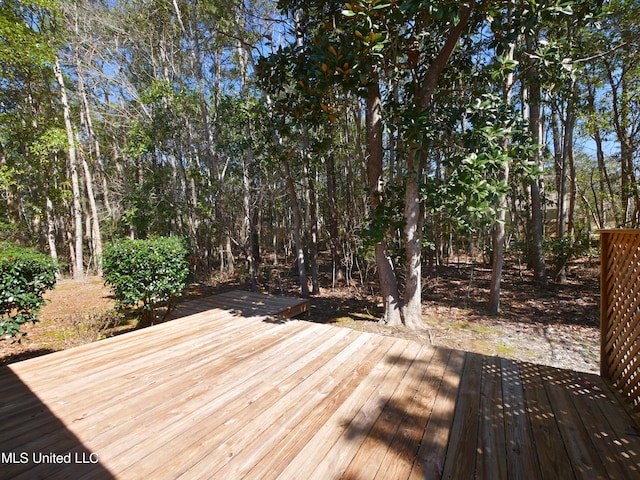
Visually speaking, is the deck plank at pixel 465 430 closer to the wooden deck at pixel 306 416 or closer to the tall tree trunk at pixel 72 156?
the wooden deck at pixel 306 416

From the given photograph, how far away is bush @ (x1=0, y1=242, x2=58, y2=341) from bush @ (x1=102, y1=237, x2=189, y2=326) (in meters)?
0.63

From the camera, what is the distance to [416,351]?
2682 millimetres

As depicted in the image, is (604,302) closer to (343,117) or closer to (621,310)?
(621,310)

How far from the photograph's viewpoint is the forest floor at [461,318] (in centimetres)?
391

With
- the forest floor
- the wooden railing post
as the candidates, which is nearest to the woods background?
the forest floor

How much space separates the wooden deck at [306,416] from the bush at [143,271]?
1.03 meters

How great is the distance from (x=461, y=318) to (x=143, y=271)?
16.5ft

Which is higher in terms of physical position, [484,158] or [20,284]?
[484,158]

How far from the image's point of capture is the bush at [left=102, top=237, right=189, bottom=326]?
368cm

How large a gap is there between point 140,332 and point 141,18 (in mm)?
9874

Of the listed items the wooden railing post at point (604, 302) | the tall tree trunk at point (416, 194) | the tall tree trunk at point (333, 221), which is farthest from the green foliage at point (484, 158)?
the tall tree trunk at point (333, 221)

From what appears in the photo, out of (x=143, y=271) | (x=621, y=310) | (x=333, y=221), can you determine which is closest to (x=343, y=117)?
(x=333, y=221)

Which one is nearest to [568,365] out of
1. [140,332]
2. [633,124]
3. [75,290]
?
[140,332]

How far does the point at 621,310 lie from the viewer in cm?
206
